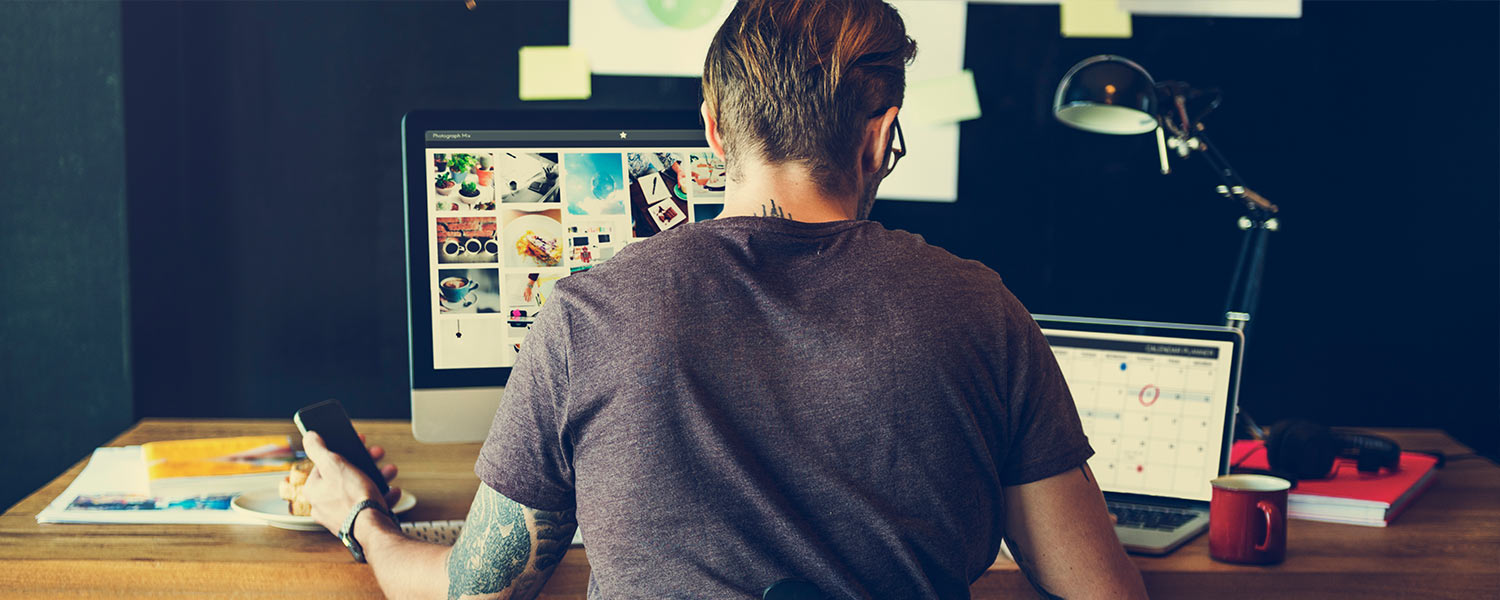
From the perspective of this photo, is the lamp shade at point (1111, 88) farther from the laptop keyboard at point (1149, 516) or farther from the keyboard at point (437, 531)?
the keyboard at point (437, 531)

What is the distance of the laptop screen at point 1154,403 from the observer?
1269 mm

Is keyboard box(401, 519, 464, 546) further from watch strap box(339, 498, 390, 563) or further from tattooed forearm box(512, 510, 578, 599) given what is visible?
tattooed forearm box(512, 510, 578, 599)

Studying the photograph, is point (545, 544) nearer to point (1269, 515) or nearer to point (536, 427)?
point (536, 427)

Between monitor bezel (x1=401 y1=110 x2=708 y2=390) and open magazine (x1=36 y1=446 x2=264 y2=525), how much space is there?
0.27m

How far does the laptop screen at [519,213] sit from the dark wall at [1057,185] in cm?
72

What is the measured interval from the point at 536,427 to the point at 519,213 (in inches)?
17.1

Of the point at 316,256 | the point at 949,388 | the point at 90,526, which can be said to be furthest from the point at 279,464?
the point at 949,388

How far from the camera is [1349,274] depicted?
1.88 m

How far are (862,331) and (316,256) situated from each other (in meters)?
1.48

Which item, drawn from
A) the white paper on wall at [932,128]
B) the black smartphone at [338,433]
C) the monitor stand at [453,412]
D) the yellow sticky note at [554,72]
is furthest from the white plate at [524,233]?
the white paper on wall at [932,128]

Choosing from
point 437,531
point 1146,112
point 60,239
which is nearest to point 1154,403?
point 1146,112

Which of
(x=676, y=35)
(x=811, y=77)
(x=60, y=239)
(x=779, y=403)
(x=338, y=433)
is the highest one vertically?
(x=676, y=35)

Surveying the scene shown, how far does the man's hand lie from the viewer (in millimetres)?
1089

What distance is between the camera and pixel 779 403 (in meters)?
0.75
